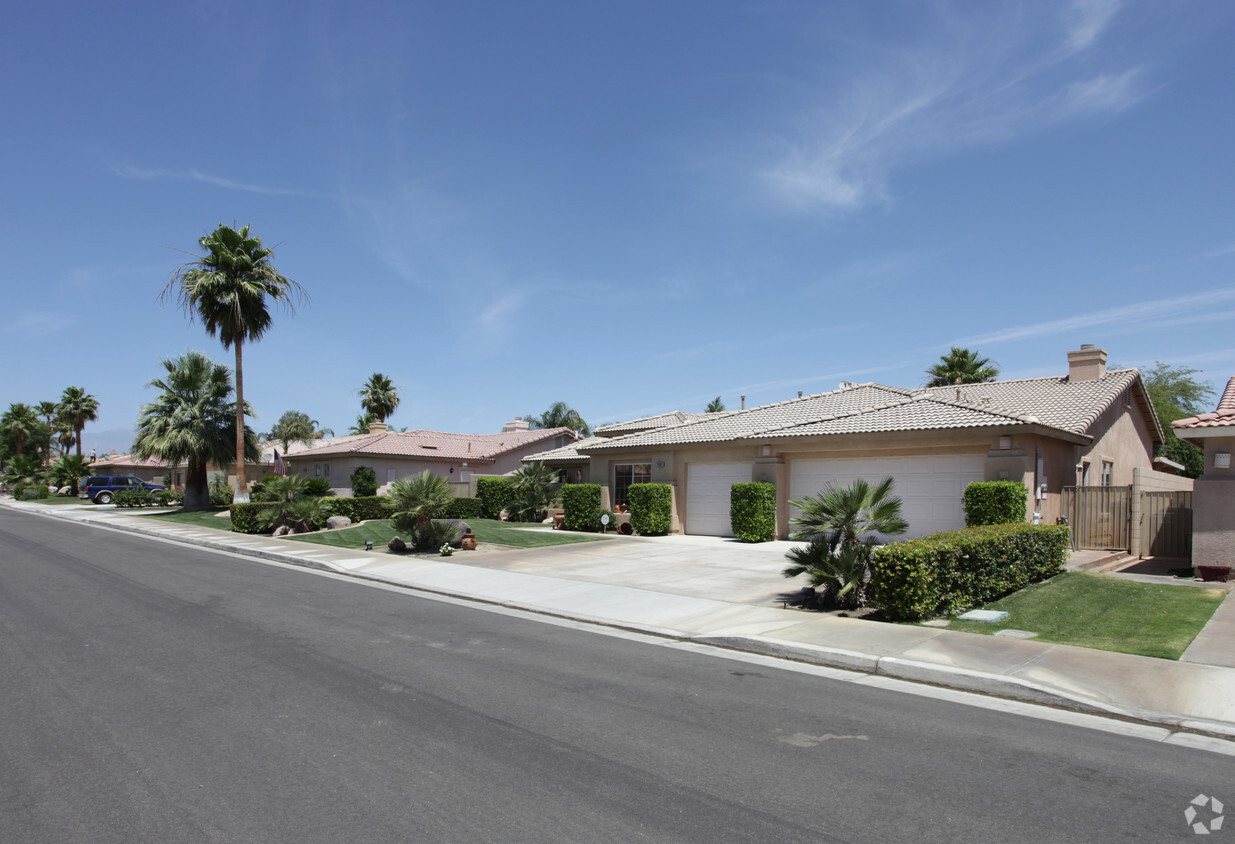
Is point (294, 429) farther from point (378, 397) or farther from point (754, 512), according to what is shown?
point (754, 512)

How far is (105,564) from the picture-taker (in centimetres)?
1723

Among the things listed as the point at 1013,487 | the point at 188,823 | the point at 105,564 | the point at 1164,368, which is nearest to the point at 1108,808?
the point at 188,823

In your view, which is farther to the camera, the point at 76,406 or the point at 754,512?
the point at 76,406

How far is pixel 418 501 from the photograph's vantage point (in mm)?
18969

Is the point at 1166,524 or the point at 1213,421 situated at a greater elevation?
the point at 1213,421

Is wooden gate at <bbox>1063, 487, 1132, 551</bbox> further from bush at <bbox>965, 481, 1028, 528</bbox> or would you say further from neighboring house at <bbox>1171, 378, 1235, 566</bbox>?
neighboring house at <bbox>1171, 378, 1235, 566</bbox>

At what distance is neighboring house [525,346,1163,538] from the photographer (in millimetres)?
18062

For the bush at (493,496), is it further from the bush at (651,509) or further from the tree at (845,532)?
the tree at (845,532)

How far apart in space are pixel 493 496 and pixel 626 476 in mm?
7974

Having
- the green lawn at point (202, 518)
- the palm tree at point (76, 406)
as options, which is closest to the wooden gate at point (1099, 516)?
the green lawn at point (202, 518)

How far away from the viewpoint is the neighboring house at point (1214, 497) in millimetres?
13867
